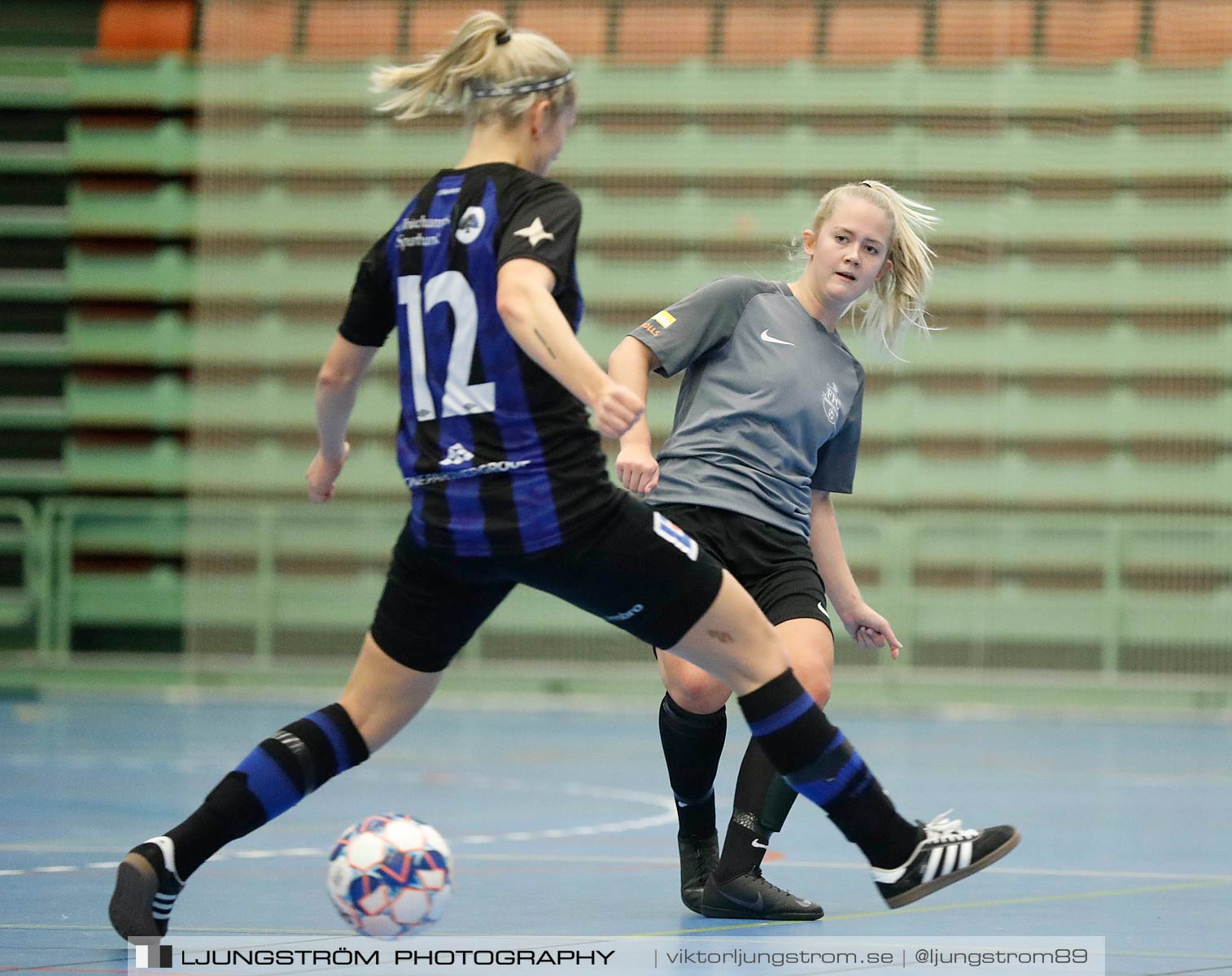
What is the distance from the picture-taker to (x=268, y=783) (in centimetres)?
361

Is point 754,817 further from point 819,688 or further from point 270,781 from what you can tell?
point 270,781

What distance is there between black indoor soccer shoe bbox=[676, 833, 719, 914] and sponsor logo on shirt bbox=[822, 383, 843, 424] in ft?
3.51

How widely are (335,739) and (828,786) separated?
0.98m

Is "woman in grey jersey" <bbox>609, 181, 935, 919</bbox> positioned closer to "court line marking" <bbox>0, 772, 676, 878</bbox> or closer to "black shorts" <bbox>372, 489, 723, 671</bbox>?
"black shorts" <bbox>372, 489, 723, 671</bbox>

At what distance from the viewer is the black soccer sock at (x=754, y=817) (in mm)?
4332

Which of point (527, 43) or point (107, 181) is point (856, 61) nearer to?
point (107, 181)

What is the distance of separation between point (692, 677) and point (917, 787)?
10.7 feet

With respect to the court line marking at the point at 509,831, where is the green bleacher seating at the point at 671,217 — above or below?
above

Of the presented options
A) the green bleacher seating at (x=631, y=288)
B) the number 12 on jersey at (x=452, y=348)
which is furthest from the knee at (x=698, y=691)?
the green bleacher seating at (x=631, y=288)

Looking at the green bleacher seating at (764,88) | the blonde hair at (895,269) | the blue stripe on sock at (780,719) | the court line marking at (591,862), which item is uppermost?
the green bleacher seating at (764,88)

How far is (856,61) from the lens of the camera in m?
13.2

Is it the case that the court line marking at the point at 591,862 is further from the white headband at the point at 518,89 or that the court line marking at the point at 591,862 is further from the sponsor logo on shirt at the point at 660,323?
the white headband at the point at 518,89

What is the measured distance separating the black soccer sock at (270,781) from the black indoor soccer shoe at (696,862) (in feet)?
3.71

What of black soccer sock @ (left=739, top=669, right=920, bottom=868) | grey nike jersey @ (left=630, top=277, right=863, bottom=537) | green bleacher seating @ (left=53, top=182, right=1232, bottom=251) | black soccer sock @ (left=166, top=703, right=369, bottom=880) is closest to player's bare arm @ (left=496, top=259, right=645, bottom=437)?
black soccer sock @ (left=739, top=669, right=920, bottom=868)
